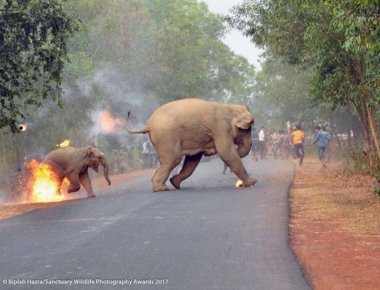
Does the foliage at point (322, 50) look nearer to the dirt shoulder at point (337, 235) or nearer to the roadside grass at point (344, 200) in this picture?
the roadside grass at point (344, 200)

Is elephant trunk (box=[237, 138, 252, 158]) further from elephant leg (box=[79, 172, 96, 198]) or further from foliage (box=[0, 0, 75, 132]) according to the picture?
foliage (box=[0, 0, 75, 132])

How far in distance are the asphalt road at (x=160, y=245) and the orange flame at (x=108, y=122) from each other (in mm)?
17360

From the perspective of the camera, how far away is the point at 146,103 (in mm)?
36812

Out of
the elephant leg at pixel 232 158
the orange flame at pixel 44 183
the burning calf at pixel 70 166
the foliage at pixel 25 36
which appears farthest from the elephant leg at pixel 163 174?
the foliage at pixel 25 36

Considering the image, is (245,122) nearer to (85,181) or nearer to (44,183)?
(85,181)

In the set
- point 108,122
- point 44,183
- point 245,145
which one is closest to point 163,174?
point 245,145

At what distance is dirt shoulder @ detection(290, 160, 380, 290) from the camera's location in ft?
22.6

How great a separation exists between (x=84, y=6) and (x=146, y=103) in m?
8.21

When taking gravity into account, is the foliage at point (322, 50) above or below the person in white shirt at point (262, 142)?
above

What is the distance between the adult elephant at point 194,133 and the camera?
1727 centimetres

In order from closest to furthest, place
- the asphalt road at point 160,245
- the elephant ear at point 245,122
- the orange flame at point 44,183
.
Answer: the asphalt road at point 160,245
the elephant ear at point 245,122
the orange flame at point 44,183

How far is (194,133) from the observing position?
17531mm

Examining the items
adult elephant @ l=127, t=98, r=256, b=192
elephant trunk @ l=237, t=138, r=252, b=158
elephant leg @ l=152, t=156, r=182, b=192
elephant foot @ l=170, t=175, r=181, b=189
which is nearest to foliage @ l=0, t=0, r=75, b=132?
adult elephant @ l=127, t=98, r=256, b=192

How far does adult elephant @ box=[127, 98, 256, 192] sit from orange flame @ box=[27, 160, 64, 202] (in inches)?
122
